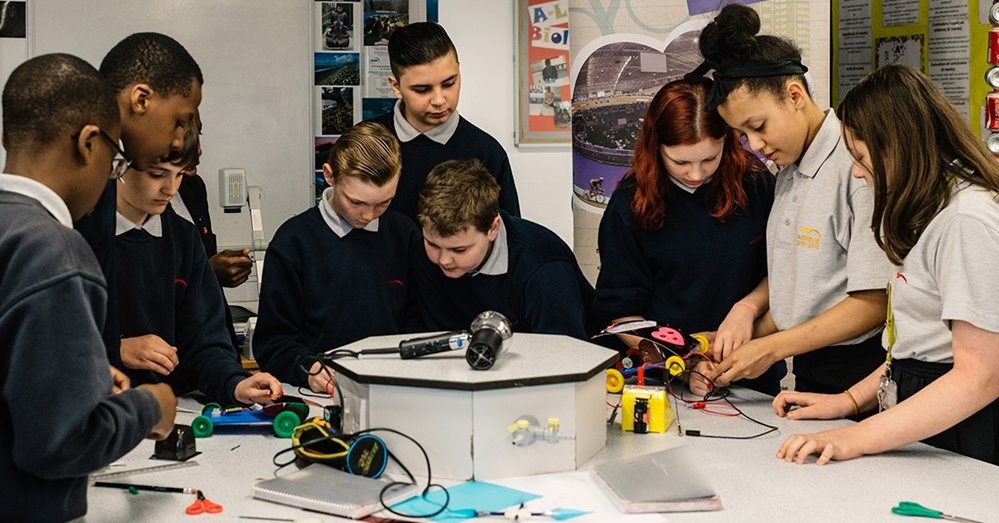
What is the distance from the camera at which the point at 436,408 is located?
1.71m

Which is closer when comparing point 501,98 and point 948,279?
point 948,279

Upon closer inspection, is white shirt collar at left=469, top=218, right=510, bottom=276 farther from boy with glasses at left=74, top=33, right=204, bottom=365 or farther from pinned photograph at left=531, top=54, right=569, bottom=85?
pinned photograph at left=531, top=54, right=569, bottom=85

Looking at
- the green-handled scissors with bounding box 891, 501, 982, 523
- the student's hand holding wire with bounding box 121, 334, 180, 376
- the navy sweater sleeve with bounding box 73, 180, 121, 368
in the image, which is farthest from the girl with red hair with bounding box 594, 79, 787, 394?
the navy sweater sleeve with bounding box 73, 180, 121, 368

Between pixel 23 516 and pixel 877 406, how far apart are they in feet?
5.17

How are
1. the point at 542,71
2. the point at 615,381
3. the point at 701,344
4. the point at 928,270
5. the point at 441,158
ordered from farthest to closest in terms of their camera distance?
1. the point at 542,71
2. the point at 441,158
3. the point at 701,344
4. the point at 615,381
5. the point at 928,270

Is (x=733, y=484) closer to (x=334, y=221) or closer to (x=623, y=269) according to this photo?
(x=623, y=269)

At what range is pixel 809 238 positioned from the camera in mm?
2299

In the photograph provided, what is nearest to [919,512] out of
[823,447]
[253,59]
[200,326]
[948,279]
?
[823,447]

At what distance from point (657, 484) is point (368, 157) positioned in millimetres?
1197

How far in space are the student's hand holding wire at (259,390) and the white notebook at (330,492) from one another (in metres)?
0.47

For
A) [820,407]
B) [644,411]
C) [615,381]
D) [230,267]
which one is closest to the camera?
[644,411]

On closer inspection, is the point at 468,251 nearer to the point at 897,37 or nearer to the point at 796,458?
the point at 796,458

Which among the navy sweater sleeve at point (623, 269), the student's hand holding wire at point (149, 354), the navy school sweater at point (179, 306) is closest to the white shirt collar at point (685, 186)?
the navy sweater sleeve at point (623, 269)

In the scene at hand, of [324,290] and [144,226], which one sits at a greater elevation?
[144,226]
